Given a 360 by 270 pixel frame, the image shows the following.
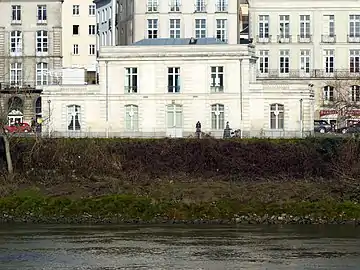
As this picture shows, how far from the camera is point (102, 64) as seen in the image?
87.8m

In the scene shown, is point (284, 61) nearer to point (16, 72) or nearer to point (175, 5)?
point (175, 5)

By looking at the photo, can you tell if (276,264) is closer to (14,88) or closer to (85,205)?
(85,205)

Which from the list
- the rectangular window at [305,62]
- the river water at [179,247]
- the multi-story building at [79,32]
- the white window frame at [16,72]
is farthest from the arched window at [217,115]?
the multi-story building at [79,32]

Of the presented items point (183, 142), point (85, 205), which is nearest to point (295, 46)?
point (183, 142)

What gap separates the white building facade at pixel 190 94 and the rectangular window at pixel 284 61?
29731 millimetres

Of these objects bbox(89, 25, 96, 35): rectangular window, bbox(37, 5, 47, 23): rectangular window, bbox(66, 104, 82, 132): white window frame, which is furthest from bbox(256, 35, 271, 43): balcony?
bbox(66, 104, 82, 132): white window frame

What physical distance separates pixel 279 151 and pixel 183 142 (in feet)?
20.0

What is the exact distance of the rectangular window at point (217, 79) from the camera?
86.9m

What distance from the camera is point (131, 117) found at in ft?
287

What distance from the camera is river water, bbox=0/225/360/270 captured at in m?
43.2

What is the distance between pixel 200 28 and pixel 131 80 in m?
25.7

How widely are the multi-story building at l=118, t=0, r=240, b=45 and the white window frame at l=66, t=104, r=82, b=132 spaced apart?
24223 millimetres

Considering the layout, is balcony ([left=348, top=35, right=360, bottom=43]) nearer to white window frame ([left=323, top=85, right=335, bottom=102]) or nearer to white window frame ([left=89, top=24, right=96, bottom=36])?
white window frame ([left=323, top=85, right=335, bottom=102])

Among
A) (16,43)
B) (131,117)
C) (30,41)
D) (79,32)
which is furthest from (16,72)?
(131,117)
